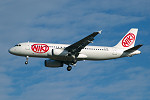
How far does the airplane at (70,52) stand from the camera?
60625 millimetres

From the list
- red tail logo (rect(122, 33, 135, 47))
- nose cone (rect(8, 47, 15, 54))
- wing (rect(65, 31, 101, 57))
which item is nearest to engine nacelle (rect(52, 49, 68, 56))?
wing (rect(65, 31, 101, 57))

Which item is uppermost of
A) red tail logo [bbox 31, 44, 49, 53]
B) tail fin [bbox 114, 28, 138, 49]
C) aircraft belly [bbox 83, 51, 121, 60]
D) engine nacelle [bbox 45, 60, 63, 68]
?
tail fin [bbox 114, 28, 138, 49]

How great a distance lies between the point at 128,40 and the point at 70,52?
1387 centimetres

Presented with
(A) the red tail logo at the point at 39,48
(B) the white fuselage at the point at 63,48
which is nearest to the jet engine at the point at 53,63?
(B) the white fuselage at the point at 63,48

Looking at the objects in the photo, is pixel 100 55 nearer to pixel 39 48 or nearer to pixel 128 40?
pixel 128 40

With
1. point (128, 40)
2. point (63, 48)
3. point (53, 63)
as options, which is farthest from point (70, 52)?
point (128, 40)

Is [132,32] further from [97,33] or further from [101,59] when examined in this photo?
[97,33]

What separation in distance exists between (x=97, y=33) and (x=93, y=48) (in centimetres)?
898

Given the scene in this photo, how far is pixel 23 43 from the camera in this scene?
62875mm

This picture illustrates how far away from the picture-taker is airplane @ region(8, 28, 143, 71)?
60.6 meters

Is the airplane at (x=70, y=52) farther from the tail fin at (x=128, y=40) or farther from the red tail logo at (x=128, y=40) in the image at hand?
the red tail logo at (x=128, y=40)

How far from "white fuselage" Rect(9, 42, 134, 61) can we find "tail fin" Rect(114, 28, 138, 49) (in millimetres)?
2676

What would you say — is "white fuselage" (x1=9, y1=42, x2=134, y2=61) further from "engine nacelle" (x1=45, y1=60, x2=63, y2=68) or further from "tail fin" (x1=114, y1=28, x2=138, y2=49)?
"engine nacelle" (x1=45, y1=60, x2=63, y2=68)

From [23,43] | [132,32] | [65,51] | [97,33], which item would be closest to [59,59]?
[65,51]
